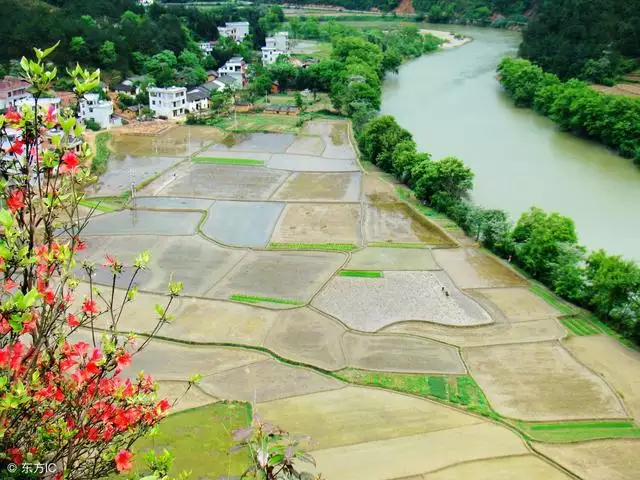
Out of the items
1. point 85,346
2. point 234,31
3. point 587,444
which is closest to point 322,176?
point 587,444

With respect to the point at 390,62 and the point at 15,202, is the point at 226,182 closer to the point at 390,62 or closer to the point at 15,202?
the point at 15,202

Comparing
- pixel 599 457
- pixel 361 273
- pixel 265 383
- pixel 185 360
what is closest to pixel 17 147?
pixel 265 383

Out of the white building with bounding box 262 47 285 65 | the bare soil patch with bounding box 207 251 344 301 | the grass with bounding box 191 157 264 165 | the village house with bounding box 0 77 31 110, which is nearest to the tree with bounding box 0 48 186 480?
the bare soil patch with bounding box 207 251 344 301

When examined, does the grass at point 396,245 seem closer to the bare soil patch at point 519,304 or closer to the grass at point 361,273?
the grass at point 361,273

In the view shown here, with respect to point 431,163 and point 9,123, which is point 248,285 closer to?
point 431,163

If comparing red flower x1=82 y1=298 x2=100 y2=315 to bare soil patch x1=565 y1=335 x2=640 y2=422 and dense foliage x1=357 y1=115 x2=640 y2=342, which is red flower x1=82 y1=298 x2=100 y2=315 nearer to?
bare soil patch x1=565 y1=335 x2=640 y2=422

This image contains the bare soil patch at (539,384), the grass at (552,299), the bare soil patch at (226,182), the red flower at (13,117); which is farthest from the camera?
the bare soil patch at (226,182)

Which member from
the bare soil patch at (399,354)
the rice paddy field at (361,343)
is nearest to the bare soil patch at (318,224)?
the rice paddy field at (361,343)
